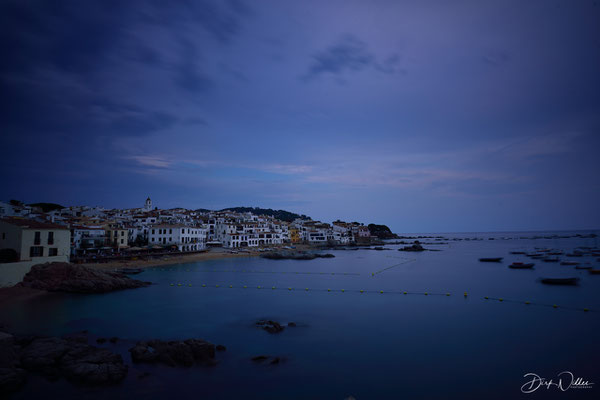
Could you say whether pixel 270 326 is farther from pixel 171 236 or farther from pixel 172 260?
pixel 171 236

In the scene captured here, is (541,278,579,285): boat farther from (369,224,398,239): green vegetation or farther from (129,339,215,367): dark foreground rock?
(369,224,398,239): green vegetation

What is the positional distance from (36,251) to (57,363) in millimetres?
18036

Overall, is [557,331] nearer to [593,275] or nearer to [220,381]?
[220,381]

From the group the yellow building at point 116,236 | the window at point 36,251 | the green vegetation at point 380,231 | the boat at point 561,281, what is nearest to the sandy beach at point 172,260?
the yellow building at point 116,236

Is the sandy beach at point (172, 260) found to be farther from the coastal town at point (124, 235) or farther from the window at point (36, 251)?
the window at point (36, 251)

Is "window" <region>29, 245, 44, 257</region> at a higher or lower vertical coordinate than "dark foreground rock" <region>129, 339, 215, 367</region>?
higher

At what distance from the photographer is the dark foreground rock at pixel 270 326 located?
16.7 meters

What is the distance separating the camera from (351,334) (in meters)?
16.7

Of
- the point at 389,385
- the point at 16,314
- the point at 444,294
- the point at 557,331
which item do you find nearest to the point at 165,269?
the point at 16,314

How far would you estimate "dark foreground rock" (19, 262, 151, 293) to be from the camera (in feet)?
79.0

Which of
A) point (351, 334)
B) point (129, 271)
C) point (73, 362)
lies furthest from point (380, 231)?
point (73, 362)

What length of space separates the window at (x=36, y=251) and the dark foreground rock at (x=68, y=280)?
3.07ft

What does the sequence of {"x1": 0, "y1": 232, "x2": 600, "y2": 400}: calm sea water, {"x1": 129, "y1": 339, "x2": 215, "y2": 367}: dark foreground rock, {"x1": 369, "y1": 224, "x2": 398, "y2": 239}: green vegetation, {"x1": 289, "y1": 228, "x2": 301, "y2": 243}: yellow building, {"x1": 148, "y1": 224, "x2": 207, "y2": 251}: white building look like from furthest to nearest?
{"x1": 369, "y1": 224, "x2": 398, "y2": 239}: green vegetation < {"x1": 289, "y1": 228, "x2": 301, "y2": 243}: yellow building < {"x1": 148, "y1": 224, "x2": 207, "y2": 251}: white building < {"x1": 129, "y1": 339, "x2": 215, "y2": 367}: dark foreground rock < {"x1": 0, "y1": 232, "x2": 600, "y2": 400}: calm sea water

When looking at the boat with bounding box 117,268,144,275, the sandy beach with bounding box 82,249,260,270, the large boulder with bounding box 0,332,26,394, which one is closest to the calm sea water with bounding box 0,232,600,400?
the large boulder with bounding box 0,332,26,394
